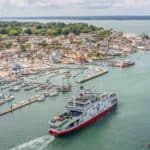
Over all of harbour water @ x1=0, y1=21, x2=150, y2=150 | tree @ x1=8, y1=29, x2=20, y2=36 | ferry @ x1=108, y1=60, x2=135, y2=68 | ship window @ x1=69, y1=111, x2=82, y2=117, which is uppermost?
tree @ x1=8, y1=29, x2=20, y2=36

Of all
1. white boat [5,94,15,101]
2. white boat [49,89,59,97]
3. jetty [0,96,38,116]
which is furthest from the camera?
white boat [49,89,59,97]

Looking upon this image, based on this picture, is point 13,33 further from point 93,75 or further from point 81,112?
point 81,112

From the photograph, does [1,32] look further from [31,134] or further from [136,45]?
[31,134]

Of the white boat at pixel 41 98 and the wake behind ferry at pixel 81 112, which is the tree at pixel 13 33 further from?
the wake behind ferry at pixel 81 112

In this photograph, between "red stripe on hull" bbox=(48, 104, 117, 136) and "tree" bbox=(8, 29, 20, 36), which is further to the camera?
"tree" bbox=(8, 29, 20, 36)

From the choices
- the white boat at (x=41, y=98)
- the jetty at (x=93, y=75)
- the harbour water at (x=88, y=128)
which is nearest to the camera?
the harbour water at (x=88, y=128)

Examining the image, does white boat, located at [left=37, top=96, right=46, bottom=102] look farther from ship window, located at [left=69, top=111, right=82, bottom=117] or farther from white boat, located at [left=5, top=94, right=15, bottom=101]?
ship window, located at [left=69, top=111, right=82, bottom=117]

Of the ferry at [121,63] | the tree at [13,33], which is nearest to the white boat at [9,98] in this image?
the ferry at [121,63]

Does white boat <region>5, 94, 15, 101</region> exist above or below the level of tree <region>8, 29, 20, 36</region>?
below

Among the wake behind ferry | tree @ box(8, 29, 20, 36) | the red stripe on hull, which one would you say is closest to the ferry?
the wake behind ferry
